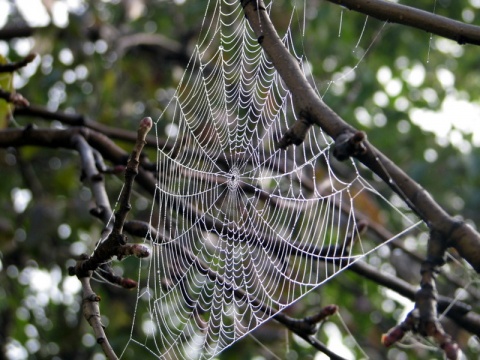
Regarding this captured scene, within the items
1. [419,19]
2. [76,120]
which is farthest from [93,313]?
[76,120]

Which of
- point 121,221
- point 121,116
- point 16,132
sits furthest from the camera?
point 121,116

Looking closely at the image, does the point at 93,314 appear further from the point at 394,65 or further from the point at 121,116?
the point at 394,65

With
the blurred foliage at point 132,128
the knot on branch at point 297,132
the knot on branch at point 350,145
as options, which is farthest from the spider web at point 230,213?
the blurred foliage at point 132,128

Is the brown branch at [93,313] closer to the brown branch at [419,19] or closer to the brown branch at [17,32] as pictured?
the brown branch at [419,19]

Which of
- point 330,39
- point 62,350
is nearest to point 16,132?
point 62,350

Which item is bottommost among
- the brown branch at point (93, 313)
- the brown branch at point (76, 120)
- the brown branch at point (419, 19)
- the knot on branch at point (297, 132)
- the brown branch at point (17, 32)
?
the brown branch at point (93, 313)
